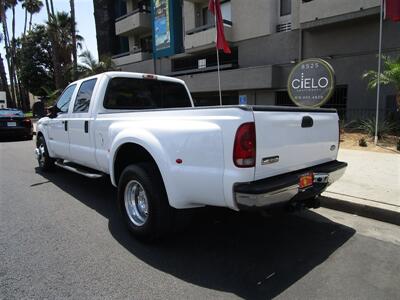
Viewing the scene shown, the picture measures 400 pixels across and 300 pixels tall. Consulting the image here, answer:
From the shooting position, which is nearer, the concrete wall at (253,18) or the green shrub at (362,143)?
the green shrub at (362,143)

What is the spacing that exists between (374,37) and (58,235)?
13.2 meters

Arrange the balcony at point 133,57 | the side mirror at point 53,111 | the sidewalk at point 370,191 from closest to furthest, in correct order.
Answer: the sidewalk at point 370,191 < the side mirror at point 53,111 < the balcony at point 133,57

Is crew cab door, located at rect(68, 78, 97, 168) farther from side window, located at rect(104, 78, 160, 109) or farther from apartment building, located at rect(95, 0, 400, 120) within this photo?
apartment building, located at rect(95, 0, 400, 120)

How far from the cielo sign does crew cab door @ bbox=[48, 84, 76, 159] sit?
7.43 m

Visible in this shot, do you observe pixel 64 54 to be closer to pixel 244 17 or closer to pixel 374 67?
pixel 244 17

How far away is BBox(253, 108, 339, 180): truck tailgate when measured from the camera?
2.97 metres

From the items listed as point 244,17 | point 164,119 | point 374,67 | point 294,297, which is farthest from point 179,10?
point 294,297

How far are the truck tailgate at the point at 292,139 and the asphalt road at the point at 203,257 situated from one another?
0.93 m

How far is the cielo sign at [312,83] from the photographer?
401 inches

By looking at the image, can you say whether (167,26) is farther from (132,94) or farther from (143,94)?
(132,94)

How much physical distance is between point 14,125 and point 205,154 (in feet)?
46.5

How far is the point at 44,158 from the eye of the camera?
24.5ft

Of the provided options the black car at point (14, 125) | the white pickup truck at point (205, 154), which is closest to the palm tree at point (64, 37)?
the black car at point (14, 125)

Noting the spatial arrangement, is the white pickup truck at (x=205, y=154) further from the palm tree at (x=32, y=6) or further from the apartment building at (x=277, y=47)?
the palm tree at (x=32, y=6)
